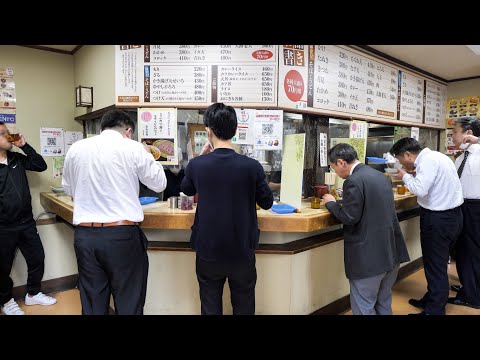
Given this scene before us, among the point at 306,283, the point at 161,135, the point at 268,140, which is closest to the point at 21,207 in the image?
the point at 161,135

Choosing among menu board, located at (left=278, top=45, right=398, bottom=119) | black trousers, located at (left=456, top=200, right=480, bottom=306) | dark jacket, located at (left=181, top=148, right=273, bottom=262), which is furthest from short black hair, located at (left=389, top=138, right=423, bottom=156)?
dark jacket, located at (left=181, top=148, right=273, bottom=262)

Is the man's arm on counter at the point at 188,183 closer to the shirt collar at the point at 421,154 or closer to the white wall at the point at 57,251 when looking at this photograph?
the shirt collar at the point at 421,154

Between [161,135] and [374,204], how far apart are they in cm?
204

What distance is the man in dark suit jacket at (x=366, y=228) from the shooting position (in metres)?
2.24

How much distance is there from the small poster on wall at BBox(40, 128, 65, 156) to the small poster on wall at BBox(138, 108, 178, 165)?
5.45 feet

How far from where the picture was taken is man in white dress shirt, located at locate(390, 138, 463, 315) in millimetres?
2922

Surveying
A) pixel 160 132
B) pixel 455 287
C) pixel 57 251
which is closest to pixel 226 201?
pixel 160 132

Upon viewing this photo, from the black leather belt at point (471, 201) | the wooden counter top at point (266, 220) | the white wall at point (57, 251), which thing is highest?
the black leather belt at point (471, 201)

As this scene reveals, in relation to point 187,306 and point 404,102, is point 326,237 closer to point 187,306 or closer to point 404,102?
point 187,306

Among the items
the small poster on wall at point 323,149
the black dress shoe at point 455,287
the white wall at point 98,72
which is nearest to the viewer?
the white wall at point 98,72

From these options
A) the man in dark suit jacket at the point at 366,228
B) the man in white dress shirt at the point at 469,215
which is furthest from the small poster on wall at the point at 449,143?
the man in dark suit jacket at the point at 366,228

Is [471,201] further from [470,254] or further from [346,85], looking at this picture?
[346,85]

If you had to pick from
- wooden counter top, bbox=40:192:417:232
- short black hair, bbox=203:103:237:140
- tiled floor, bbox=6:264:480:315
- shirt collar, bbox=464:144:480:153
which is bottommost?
tiled floor, bbox=6:264:480:315

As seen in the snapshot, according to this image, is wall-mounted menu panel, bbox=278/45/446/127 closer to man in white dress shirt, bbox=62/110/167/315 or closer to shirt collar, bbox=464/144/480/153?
shirt collar, bbox=464/144/480/153
